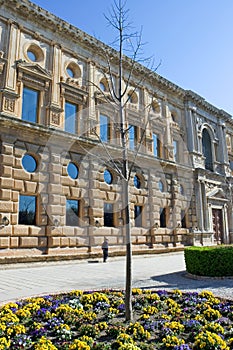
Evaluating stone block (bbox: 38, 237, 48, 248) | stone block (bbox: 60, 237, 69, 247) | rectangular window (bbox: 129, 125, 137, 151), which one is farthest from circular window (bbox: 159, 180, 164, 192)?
stone block (bbox: 38, 237, 48, 248)

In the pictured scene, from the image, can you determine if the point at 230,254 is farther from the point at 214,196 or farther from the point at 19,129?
the point at 214,196

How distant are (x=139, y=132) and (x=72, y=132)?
6.43 metres

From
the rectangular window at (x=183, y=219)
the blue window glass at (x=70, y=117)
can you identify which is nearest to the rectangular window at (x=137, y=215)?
the rectangular window at (x=183, y=219)

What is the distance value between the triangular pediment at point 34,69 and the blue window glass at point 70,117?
1966 mm

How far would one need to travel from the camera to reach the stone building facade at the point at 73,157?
1468cm

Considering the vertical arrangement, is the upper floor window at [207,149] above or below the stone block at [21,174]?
above

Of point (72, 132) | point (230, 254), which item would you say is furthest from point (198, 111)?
point (230, 254)

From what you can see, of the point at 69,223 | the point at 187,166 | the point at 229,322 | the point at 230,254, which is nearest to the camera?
the point at 229,322

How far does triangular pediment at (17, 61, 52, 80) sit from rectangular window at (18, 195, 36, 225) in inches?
270

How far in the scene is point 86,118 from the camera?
18469 millimetres

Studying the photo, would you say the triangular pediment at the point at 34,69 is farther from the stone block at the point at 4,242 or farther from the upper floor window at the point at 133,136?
the stone block at the point at 4,242

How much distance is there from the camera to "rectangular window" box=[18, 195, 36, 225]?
47.6ft

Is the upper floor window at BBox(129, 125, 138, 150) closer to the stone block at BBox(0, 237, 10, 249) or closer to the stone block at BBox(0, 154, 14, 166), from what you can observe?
the stone block at BBox(0, 154, 14, 166)

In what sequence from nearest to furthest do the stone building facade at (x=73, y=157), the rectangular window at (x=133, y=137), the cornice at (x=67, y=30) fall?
the stone building facade at (x=73, y=157) → the cornice at (x=67, y=30) → the rectangular window at (x=133, y=137)
